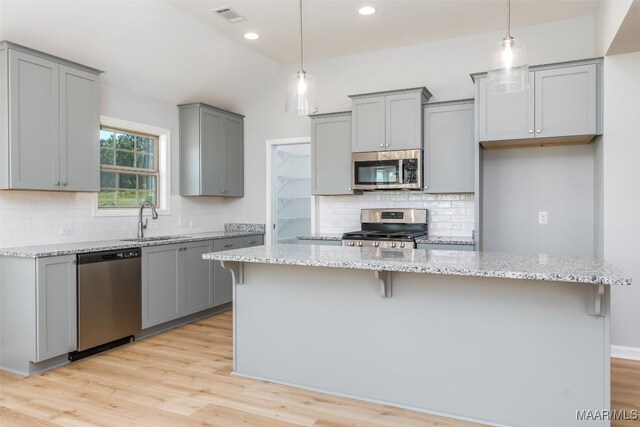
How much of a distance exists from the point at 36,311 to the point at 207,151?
261 cm

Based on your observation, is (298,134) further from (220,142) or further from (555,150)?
(555,150)

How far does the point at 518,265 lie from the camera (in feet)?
7.57

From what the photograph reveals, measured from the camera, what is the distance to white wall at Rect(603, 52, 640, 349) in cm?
354

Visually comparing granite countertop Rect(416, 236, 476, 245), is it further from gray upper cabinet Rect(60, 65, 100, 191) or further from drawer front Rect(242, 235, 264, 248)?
Result: gray upper cabinet Rect(60, 65, 100, 191)

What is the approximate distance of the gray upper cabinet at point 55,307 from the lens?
10.7 ft

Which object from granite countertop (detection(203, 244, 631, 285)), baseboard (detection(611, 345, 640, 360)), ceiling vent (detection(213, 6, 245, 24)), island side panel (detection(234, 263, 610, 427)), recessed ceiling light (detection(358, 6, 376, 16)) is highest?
recessed ceiling light (detection(358, 6, 376, 16))

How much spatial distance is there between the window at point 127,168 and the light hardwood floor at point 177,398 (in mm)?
1685

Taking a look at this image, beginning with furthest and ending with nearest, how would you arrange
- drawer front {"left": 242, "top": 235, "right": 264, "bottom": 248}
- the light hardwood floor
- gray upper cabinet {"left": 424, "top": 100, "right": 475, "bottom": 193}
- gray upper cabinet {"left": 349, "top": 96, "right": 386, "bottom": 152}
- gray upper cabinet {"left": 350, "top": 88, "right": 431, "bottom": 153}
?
drawer front {"left": 242, "top": 235, "right": 264, "bottom": 248}, gray upper cabinet {"left": 349, "top": 96, "right": 386, "bottom": 152}, gray upper cabinet {"left": 350, "top": 88, "right": 431, "bottom": 153}, gray upper cabinet {"left": 424, "top": 100, "right": 475, "bottom": 193}, the light hardwood floor

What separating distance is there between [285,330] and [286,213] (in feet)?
10.6

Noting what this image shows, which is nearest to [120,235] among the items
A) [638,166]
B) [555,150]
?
[555,150]

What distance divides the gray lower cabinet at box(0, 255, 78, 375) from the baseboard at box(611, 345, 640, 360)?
4.30 meters

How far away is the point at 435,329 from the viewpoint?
8.55 feet

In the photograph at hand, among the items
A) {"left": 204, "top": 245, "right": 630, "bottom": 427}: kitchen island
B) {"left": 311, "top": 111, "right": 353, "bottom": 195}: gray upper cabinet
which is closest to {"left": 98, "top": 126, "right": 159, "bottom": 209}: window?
{"left": 311, "top": 111, "right": 353, "bottom": 195}: gray upper cabinet

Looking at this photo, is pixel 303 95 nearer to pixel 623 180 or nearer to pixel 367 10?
pixel 367 10
